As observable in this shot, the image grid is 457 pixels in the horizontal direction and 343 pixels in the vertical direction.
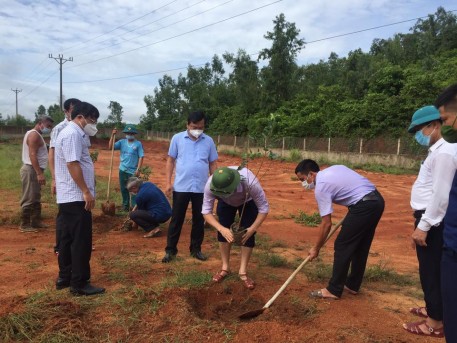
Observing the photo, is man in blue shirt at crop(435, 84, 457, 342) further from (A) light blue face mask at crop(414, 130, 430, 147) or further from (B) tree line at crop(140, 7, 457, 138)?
(B) tree line at crop(140, 7, 457, 138)

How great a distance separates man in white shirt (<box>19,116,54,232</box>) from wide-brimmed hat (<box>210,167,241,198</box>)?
11.3 feet

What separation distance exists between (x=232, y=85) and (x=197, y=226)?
4667 centimetres

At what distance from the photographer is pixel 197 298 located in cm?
377

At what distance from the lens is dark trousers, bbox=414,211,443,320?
10.0 ft

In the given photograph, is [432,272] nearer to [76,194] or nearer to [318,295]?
[318,295]

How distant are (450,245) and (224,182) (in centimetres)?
184

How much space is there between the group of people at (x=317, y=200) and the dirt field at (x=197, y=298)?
0.65 feet

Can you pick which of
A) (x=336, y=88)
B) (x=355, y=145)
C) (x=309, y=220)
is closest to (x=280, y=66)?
(x=336, y=88)

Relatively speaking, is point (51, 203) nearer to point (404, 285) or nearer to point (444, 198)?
point (404, 285)

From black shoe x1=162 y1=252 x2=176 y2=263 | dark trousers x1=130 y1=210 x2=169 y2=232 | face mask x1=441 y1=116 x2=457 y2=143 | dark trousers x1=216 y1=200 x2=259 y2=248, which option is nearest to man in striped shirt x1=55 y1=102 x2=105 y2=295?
black shoe x1=162 y1=252 x2=176 y2=263

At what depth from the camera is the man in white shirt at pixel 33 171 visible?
18.8 ft

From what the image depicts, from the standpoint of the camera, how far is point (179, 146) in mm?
4902

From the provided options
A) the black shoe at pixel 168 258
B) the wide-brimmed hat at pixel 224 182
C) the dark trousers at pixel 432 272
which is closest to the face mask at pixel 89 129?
the wide-brimmed hat at pixel 224 182

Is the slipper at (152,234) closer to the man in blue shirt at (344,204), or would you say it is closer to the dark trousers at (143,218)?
the dark trousers at (143,218)
